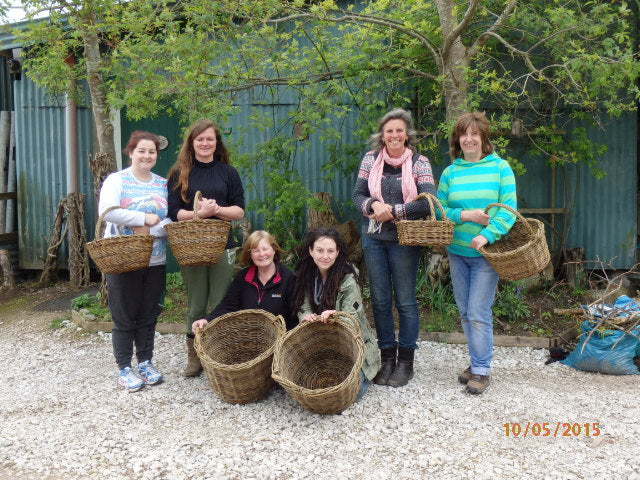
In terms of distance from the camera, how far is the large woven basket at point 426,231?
141 inches

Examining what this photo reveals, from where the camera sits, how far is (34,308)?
671cm

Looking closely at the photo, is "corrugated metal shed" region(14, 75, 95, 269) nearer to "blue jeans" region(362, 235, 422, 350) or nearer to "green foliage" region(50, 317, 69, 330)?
"green foliage" region(50, 317, 69, 330)

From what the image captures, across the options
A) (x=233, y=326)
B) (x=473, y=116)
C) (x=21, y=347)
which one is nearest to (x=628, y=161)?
(x=473, y=116)

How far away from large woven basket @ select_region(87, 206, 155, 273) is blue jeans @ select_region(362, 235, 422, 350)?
146 cm

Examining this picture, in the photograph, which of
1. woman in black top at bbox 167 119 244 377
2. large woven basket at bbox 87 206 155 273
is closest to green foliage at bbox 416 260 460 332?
woman in black top at bbox 167 119 244 377

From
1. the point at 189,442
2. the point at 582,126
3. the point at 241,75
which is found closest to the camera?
the point at 189,442

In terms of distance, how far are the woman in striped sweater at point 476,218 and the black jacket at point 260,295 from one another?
3.78 ft

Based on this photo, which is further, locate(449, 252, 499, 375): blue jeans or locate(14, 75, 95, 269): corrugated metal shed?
locate(14, 75, 95, 269): corrugated metal shed

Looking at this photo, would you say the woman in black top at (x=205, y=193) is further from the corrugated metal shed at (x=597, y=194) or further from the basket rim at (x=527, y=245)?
the corrugated metal shed at (x=597, y=194)

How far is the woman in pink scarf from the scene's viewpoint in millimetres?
3805

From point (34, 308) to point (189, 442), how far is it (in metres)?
4.30

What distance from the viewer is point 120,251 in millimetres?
3574

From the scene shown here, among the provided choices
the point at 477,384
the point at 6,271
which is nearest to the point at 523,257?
the point at 477,384

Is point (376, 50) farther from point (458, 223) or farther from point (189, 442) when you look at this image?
point (189, 442)
